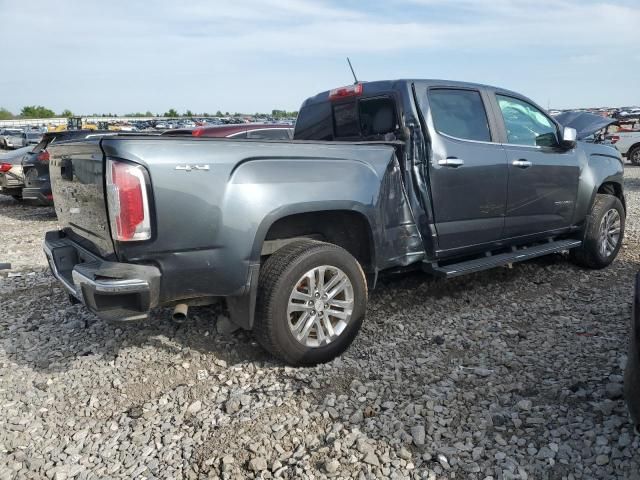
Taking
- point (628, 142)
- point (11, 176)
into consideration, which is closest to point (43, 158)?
point (11, 176)

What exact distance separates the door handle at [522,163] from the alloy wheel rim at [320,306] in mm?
2052

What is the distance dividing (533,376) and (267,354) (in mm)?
1733

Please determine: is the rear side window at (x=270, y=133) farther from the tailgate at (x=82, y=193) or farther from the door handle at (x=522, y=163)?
the tailgate at (x=82, y=193)

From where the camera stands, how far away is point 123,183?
2777mm

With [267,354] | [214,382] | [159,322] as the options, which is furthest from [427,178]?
[159,322]

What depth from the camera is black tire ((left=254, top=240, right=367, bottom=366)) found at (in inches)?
127

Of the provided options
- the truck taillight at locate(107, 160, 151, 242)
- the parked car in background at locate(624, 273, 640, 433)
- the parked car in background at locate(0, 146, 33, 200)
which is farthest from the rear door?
the parked car in background at locate(0, 146, 33, 200)

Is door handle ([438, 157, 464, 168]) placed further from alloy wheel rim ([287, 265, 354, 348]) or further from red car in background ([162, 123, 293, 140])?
red car in background ([162, 123, 293, 140])

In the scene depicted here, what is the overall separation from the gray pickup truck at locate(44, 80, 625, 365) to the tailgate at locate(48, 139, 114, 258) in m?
0.02

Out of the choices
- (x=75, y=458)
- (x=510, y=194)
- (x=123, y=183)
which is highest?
(x=123, y=183)

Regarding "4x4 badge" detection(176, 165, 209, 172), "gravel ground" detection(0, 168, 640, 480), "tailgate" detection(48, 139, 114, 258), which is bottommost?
"gravel ground" detection(0, 168, 640, 480)

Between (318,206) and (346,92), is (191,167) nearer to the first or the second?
(318,206)

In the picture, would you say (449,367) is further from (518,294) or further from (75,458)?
(75,458)

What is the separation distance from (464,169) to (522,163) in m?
0.77
